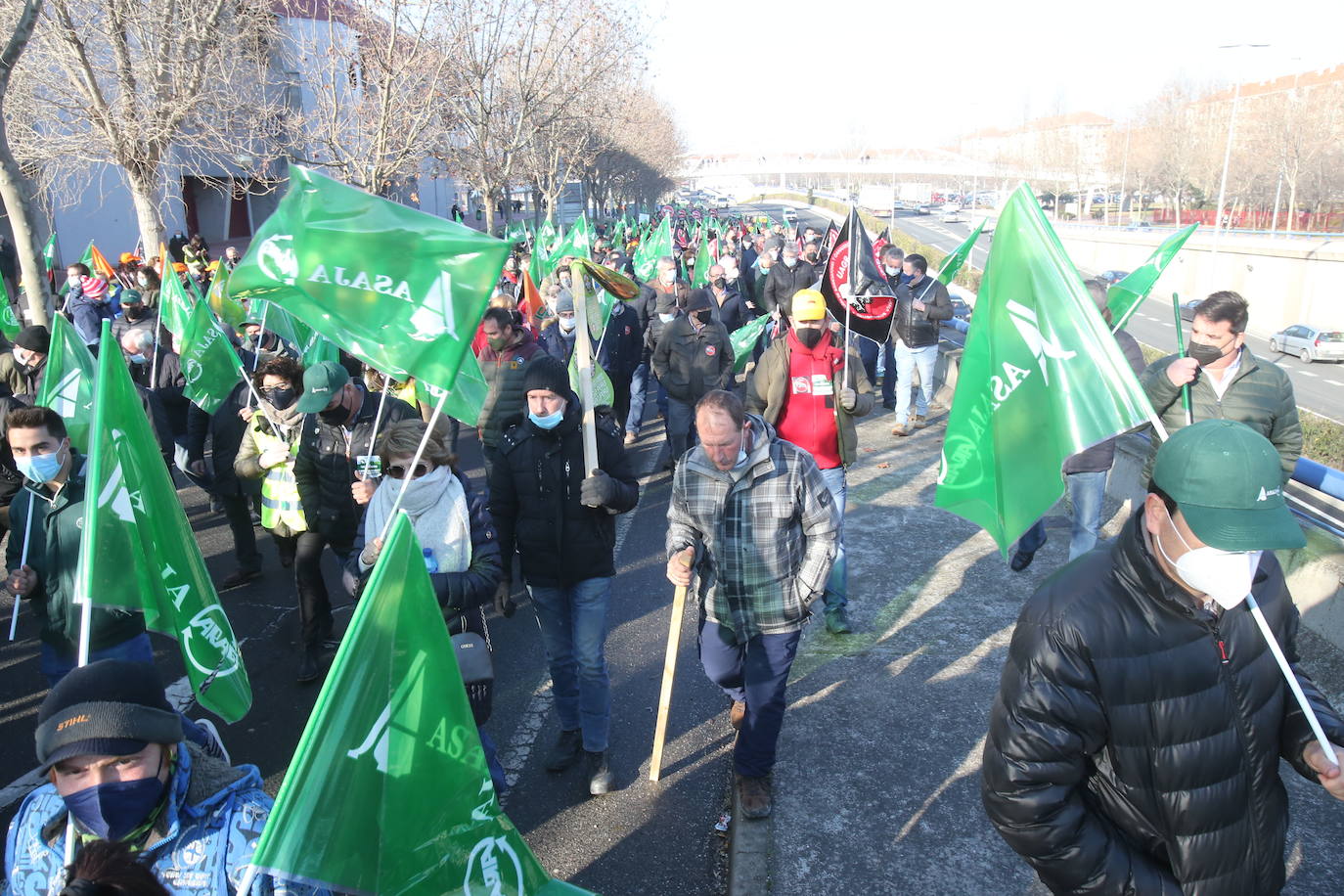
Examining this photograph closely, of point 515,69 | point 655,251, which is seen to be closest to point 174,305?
point 655,251

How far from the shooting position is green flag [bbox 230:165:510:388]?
361 cm

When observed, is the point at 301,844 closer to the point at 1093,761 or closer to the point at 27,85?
the point at 1093,761

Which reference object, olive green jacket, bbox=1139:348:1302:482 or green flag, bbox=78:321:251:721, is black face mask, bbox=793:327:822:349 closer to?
olive green jacket, bbox=1139:348:1302:482

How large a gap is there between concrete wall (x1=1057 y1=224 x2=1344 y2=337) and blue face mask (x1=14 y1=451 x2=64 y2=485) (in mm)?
33301

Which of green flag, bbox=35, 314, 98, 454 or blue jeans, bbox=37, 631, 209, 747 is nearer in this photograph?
blue jeans, bbox=37, 631, 209, 747

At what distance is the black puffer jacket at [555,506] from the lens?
4.21 m

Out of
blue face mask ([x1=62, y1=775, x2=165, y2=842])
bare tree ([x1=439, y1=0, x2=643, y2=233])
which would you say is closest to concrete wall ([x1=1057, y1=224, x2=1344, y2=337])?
bare tree ([x1=439, y1=0, x2=643, y2=233])

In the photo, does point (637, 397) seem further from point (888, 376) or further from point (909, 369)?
point (888, 376)

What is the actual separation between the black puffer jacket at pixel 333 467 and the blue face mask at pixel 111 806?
9.67 ft

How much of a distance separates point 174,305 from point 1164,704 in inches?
313

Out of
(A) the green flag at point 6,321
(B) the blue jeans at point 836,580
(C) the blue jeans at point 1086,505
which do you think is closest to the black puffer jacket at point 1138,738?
(B) the blue jeans at point 836,580

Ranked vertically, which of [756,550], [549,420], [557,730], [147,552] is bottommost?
[557,730]

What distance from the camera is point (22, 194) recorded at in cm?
966

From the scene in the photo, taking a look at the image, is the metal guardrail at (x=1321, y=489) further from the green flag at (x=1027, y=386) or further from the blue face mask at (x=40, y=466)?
the blue face mask at (x=40, y=466)
